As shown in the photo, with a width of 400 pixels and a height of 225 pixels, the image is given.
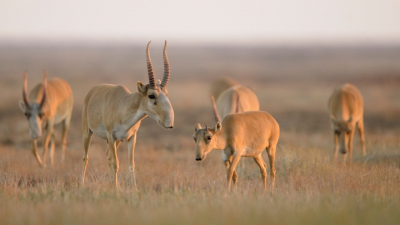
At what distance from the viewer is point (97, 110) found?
10.3 meters

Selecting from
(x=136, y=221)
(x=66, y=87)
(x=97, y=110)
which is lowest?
(x=136, y=221)

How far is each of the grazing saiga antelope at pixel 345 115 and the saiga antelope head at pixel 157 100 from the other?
738cm

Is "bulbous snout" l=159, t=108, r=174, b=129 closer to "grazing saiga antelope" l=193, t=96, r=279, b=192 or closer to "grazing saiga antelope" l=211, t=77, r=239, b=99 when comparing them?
"grazing saiga antelope" l=193, t=96, r=279, b=192

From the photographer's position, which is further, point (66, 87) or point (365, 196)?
point (66, 87)

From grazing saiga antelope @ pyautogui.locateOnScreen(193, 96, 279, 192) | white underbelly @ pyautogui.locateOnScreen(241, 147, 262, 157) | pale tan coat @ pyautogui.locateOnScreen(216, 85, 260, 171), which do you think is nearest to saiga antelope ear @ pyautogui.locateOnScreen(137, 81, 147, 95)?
grazing saiga antelope @ pyautogui.locateOnScreen(193, 96, 279, 192)

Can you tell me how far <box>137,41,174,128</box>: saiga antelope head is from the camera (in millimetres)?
8812

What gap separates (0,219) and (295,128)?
659 inches

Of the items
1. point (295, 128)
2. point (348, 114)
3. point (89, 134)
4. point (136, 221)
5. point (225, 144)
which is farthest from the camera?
point (295, 128)

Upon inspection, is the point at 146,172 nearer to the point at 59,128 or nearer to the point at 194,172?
the point at 194,172

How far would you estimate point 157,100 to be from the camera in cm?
895

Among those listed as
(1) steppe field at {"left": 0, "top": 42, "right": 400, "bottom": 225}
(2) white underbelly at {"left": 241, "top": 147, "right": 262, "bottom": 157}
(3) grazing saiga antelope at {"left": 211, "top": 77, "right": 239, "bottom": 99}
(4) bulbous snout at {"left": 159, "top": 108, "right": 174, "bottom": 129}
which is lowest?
(1) steppe field at {"left": 0, "top": 42, "right": 400, "bottom": 225}

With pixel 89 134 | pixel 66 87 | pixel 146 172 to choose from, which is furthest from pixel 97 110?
pixel 66 87

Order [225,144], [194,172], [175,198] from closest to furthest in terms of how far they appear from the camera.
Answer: [175,198] → [225,144] → [194,172]

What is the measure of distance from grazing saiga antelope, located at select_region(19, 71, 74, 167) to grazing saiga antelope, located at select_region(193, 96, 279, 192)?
577 cm
